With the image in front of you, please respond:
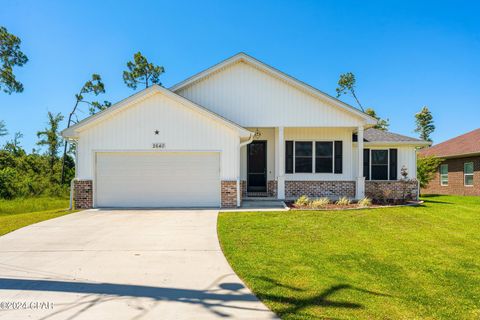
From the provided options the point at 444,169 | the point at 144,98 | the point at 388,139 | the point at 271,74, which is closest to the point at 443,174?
the point at 444,169

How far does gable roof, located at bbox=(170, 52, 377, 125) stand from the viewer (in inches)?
564

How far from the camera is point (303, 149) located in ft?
51.4

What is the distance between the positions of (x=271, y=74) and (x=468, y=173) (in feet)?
51.2

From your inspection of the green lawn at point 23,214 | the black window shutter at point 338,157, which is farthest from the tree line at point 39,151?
the black window shutter at point 338,157

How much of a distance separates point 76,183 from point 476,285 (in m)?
13.0

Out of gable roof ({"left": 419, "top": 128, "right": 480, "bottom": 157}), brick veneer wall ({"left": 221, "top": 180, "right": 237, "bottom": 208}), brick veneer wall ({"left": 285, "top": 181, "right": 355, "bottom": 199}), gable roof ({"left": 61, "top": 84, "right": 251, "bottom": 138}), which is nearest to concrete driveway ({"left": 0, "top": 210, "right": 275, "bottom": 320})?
brick veneer wall ({"left": 221, "top": 180, "right": 237, "bottom": 208})

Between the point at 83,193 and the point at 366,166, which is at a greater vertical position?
the point at 366,166

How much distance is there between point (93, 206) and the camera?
12891mm

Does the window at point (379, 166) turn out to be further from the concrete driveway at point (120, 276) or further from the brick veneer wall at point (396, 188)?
the concrete driveway at point (120, 276)

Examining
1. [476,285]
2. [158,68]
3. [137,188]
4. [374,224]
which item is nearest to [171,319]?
[476,285]

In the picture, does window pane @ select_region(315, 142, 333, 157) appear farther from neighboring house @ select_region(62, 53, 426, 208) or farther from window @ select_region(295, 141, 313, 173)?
window @ select_region(295, 141, 313, 173)

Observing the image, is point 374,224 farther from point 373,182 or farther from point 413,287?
point 373,182

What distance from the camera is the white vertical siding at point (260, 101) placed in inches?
574

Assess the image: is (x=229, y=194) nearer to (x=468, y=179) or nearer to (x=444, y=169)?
(x=468, y=179)
